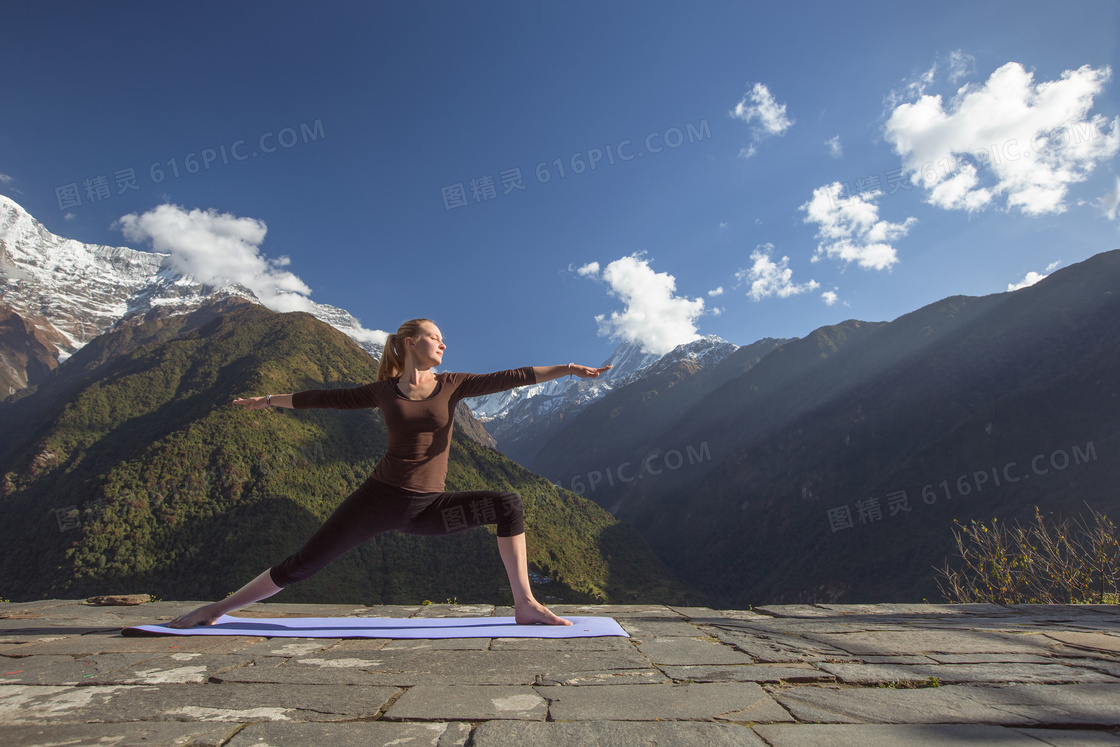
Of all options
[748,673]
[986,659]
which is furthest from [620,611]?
[986,659]

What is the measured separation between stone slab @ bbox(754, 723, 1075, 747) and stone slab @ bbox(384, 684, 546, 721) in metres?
0.95

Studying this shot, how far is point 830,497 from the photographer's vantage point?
342ft

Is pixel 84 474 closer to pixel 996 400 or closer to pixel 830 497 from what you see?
pixel 830 497

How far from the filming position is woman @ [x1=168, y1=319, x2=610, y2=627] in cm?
378

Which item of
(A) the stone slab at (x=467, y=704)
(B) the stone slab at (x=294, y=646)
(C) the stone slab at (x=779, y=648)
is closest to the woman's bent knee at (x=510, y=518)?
(B) the stone slab at (x=294, y=646)

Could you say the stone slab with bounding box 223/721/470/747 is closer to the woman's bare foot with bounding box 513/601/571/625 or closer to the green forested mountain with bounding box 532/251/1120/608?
the woman's bare foot with bounding box 513/601/571/625

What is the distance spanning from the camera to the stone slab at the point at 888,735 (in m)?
1.92

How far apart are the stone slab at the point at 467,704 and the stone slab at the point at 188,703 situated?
0.40 feet

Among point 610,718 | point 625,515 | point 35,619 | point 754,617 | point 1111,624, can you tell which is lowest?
point 625,515

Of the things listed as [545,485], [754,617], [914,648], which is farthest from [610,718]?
[545,485]

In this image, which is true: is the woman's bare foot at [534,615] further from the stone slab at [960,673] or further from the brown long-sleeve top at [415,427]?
the stone slab at [960,673]

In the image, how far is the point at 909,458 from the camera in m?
92.8

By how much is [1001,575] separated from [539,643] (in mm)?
7565

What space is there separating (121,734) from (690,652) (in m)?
2.99
